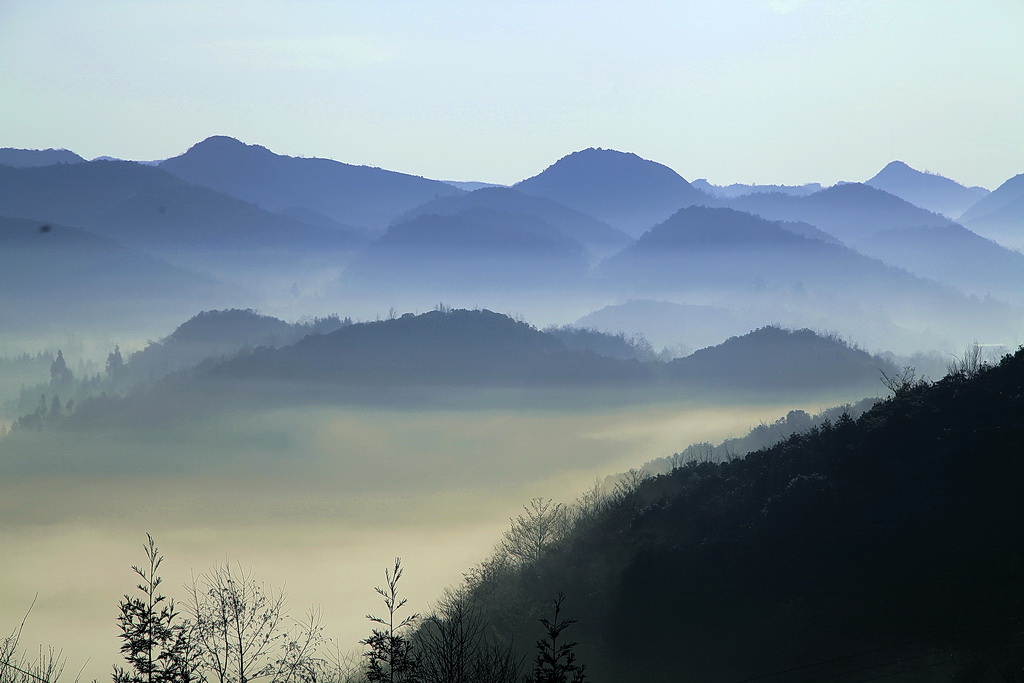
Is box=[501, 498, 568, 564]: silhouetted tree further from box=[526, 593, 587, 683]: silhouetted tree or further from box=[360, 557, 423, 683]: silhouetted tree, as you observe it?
box=[526, 593, 587, 683]: silhouetted tree

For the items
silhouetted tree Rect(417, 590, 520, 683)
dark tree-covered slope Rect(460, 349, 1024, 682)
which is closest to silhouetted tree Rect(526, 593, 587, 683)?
silhouetted tree Rect(417, 590, 520, 683)

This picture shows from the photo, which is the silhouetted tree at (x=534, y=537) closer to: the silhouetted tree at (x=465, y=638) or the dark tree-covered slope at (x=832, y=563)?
the silhouetted tree at (x=465, y=638)

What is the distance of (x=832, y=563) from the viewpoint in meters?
60.3

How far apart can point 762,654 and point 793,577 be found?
7320 mm

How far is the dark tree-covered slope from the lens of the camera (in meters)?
52.6

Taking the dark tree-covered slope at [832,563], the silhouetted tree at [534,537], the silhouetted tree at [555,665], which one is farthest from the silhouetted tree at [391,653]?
the silhouetted tree at [534,537]

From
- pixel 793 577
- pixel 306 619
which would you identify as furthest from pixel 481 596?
pixel 306 619

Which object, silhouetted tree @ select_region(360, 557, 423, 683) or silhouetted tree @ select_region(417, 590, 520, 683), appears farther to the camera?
silhouetted tree @ select_region(417, 590, 520, 683)

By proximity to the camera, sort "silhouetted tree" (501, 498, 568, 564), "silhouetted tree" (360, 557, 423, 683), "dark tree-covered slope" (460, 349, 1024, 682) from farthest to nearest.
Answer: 1. "silhouetted tree" (501, 498, 568, 564)
2. "dark tree-covered slope" (460, 349, 1024, 682)
3. "silhouetted tree" (360, 557, 423, 683)

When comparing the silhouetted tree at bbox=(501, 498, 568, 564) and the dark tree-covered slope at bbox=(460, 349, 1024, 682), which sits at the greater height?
the silhouetted tree at bbox=(501, 498, 568, 564)

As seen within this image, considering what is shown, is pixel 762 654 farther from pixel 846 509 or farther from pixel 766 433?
pixel 766 433

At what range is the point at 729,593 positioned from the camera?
200ft

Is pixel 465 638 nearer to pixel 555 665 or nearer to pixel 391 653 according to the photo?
pixel 391 653

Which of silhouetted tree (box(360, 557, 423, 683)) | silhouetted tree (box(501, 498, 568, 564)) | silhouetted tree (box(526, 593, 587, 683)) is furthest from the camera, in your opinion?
silhouetted tree (box(501, 498, 568, 564))
